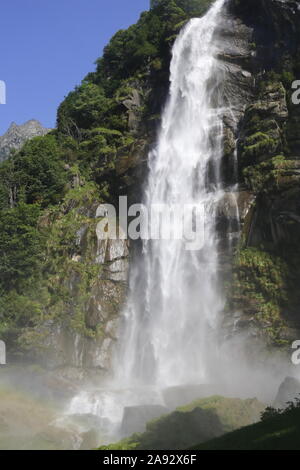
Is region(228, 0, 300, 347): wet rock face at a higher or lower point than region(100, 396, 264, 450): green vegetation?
higher

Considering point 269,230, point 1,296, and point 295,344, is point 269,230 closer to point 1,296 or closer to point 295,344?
point 295,344

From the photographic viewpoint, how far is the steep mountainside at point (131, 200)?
2772 cm

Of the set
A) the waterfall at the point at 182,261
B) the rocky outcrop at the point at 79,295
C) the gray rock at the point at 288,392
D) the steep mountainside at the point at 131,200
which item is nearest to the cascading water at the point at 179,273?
the waterfall at the point at 182,261

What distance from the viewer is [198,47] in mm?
39406

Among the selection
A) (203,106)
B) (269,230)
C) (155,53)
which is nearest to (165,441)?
(269,230)

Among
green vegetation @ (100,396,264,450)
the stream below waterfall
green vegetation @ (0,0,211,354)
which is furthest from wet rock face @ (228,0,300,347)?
green vegetation @ (0,0,211,354)

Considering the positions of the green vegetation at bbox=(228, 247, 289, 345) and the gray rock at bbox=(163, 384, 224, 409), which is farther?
the green vegetation at bbox=(228, 247, 289, 345)

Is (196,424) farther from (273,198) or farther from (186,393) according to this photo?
(273,198)

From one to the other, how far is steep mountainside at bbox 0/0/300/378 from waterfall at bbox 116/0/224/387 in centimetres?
108

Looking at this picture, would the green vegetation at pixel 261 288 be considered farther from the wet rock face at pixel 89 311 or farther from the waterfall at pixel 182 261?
the wet rock face at pixel 89 311

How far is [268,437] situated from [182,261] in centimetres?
2083

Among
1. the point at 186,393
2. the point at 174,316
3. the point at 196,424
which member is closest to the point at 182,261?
the point at 174,316

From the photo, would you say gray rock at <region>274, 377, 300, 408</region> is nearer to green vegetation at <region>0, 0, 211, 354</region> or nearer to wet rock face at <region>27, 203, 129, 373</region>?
wet rock face at <region>27, 203, 129, 373</region>

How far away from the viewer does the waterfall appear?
2800 centimetres
